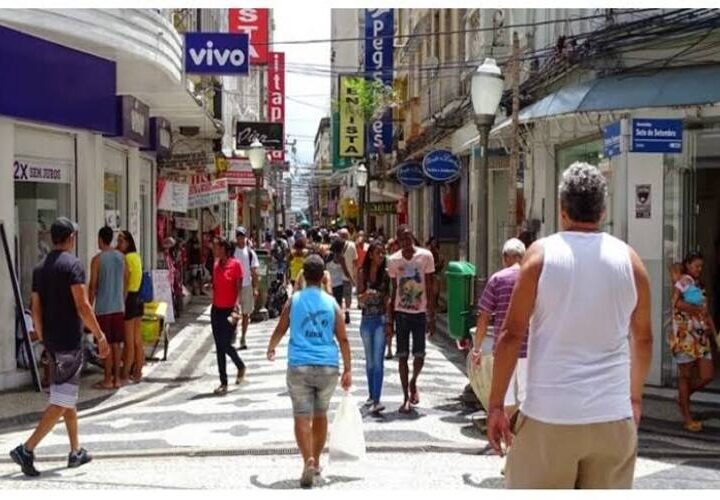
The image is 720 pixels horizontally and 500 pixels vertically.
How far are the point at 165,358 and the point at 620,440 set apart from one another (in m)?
9.97

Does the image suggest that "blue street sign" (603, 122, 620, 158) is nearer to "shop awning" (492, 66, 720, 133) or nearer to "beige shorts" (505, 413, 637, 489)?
"shop awning" (492, 66, 720, 133)

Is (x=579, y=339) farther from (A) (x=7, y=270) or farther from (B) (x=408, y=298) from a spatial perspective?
(A) (x=7, y=270)

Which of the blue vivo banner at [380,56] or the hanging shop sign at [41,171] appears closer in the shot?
the hanging shop sign at [41,171]

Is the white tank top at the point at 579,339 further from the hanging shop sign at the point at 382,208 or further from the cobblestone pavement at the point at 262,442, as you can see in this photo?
the hanging shop sign at the point at 382,208

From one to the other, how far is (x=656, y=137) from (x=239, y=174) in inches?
710

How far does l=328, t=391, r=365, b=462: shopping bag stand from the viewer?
6.43 meters

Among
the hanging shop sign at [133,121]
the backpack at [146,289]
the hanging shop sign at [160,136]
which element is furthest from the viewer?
the hanging shop sign at [160,136]

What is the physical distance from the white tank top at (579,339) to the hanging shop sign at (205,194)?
1695cm

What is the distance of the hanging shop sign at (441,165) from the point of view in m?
18.2

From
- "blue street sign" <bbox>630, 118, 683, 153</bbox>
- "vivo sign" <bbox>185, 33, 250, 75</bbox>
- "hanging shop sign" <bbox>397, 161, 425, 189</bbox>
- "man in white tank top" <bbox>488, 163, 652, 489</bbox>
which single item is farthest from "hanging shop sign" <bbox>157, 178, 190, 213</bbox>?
"man in white tank top" <bbox>488, 163, 652, 489</bbox>

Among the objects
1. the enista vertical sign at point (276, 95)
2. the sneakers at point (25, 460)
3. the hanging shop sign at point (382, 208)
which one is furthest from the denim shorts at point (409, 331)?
the enista vertical sign at point (276, 95)

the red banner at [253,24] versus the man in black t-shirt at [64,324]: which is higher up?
the red banner at [253,24]

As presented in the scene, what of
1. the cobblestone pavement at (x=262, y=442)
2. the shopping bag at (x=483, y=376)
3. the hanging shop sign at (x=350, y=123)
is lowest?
the cobblestone pavement at (x=262, y=442)
